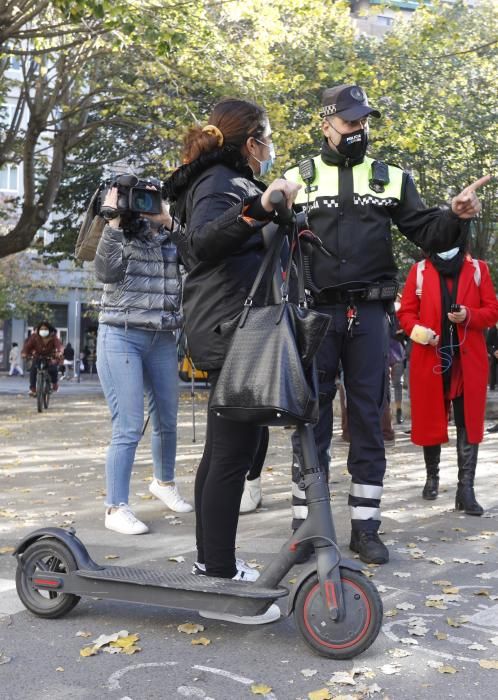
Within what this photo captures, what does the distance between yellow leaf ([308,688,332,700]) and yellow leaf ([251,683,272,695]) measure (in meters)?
0.14

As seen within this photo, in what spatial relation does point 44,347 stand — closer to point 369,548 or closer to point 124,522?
Answer: point 124,522

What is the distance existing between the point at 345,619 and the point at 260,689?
1.31 ft

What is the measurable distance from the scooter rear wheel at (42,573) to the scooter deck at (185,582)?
0.62 ft

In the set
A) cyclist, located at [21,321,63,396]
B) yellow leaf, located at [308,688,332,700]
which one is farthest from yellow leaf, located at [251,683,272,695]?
cyclist, located at [21,321,63,396]

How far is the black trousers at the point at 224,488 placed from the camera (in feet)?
12.8

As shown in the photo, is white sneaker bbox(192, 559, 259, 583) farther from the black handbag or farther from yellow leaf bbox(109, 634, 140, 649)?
the black handbag

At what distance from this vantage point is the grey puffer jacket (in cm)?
582

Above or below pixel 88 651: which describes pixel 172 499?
above

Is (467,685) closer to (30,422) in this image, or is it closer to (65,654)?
(65,654)

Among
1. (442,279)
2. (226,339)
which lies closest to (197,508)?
(226,339)

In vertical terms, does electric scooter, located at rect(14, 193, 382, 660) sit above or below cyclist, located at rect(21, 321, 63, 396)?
below

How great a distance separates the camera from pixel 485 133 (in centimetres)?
2781

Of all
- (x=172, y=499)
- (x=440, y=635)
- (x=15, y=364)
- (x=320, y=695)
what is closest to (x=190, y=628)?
(x=320, y=695)

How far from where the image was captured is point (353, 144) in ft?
16.7
